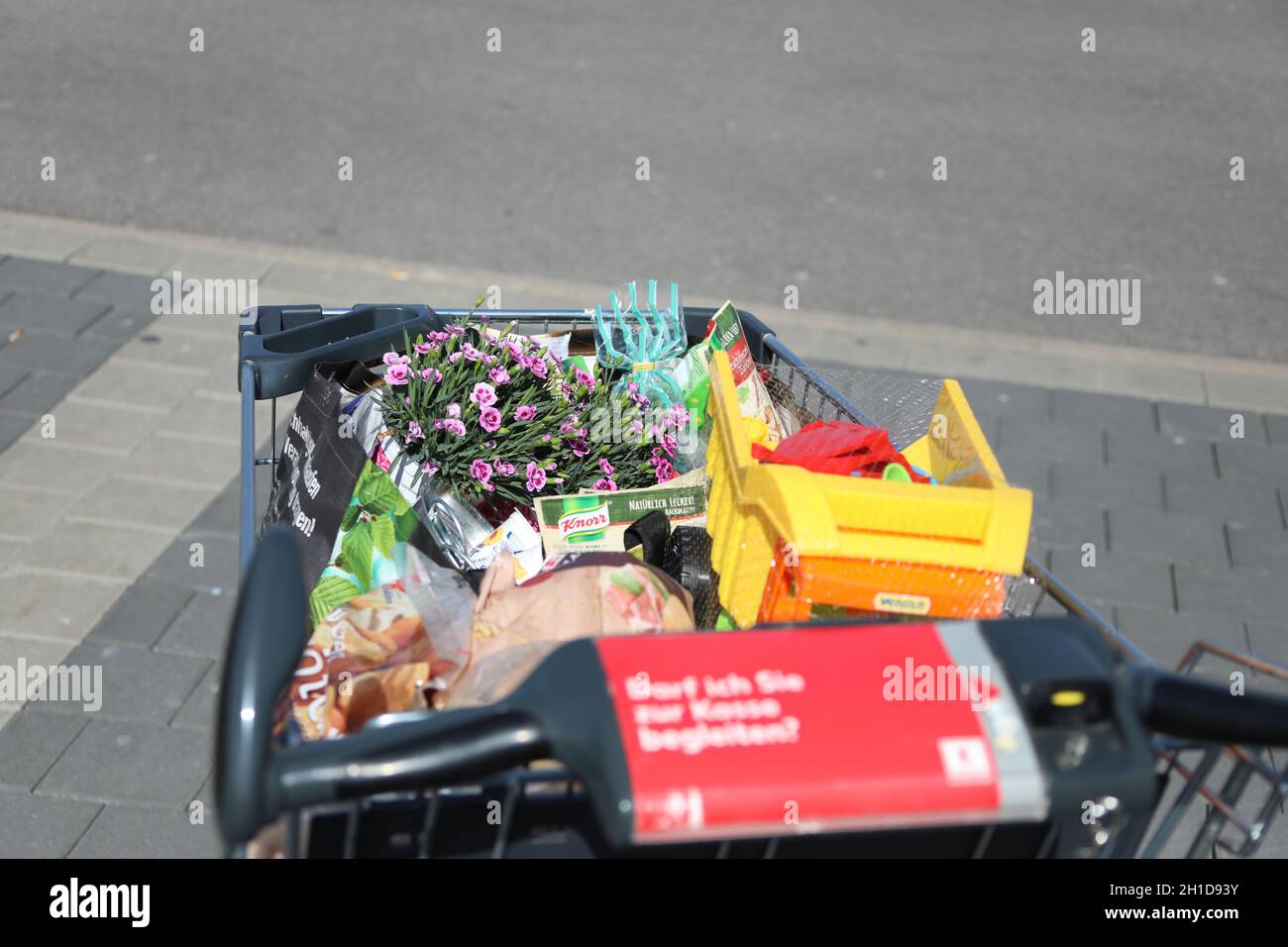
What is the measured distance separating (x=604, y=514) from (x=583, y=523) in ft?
0.14

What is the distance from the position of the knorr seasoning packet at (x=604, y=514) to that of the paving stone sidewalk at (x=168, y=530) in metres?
1.46

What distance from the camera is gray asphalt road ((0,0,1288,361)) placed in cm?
598

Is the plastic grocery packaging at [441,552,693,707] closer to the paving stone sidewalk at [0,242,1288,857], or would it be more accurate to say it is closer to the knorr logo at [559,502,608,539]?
the knorr logo at [559,502,608,539]

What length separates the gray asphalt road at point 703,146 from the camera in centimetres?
598

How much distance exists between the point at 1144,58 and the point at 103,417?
24.7ft

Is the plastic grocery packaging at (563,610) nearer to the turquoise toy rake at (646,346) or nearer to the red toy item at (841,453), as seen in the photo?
the red toy item at (841,453)

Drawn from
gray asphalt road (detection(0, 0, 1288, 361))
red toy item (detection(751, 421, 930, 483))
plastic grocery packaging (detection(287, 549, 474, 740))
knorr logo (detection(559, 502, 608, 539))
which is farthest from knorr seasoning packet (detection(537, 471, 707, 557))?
gray asphalt road (detection(0, 0, 1288, 361))

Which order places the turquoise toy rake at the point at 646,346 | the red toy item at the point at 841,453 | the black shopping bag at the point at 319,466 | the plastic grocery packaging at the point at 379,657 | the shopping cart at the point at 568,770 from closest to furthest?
the shopping cart at the point at 568,770 → the plastic grocery packaging at the point at 379,657 → the red toy item at the point at 841,453 → the black shopping bag at the point at 319,466 → the turquoise toy rake at the point at 646,346

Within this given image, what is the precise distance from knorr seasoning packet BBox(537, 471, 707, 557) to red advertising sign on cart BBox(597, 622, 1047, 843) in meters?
0.86

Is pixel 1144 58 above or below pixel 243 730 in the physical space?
above

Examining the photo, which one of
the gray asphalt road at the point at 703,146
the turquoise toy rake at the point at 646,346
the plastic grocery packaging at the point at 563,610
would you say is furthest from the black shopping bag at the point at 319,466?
the gray asphalt road at the point at 703,146

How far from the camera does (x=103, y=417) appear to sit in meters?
4.54
